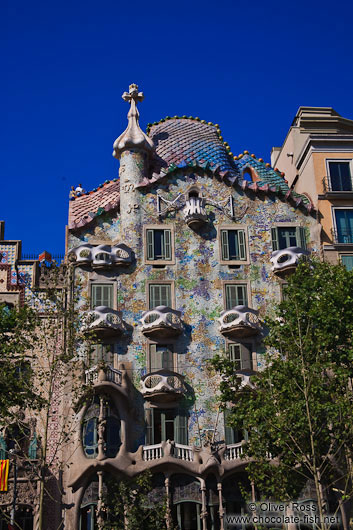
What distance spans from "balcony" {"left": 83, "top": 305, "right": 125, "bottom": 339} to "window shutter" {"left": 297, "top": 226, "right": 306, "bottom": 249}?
932 centimetres

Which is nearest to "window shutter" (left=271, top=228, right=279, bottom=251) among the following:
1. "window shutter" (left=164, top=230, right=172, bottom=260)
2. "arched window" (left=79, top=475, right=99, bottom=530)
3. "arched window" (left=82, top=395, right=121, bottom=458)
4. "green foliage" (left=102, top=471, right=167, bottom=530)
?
"window shutter" (left=164, top=230, right=172, bottom=260)

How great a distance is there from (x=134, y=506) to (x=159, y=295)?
9901 millimetres

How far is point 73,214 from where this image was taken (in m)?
39.0

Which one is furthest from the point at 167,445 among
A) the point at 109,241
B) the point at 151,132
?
the point at 151,132

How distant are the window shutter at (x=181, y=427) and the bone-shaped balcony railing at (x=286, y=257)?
26.2 feet

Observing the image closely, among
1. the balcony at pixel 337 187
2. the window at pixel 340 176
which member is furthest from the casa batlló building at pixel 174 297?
the window at pixel 340 176

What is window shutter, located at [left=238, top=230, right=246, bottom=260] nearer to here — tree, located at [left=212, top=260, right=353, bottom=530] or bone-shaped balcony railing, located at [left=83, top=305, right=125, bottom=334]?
tree, located at [left=212, top=260, right=353, bottom=530]

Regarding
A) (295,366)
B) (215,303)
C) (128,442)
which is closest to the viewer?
(295,366)

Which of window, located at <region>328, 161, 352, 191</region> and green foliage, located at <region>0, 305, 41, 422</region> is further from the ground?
window, located at <region>328, 161, 352, 191</region>

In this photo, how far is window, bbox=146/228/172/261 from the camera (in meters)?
36.5

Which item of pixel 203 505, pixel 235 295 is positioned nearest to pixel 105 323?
pixel 235 295

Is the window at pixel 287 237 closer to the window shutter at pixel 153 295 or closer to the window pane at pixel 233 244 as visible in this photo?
the window pane at pixel 233 244

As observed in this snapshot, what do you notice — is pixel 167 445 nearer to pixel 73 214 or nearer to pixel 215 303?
pixel 215 303

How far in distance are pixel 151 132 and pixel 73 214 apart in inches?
245
